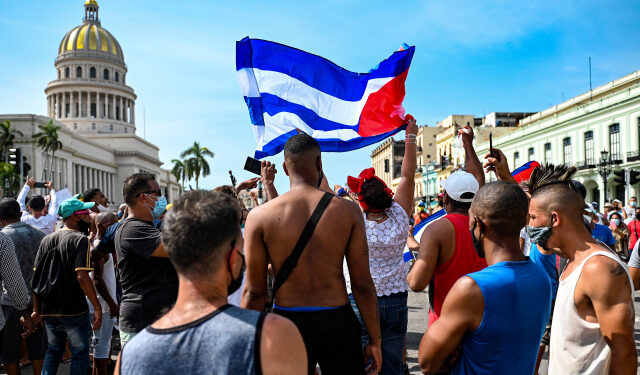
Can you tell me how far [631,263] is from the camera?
156 inches

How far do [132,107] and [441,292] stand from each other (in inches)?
4269

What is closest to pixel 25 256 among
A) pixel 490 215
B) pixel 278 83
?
pixel 278 83

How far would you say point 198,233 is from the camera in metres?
1.57

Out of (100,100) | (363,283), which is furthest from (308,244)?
(100,100)

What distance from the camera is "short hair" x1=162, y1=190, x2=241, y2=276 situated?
1.57 m

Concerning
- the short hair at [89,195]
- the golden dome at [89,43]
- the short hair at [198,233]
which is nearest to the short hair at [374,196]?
the short hair at [198,233]

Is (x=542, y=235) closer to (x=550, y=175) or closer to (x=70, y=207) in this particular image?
(x=550, y=175)

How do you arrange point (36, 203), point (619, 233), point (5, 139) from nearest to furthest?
1. point (36, 203)
2. point (619, 233)
3. point (5, 139)

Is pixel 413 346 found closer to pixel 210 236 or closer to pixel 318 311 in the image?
pixel 318 311

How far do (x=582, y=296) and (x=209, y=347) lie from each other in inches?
70.8

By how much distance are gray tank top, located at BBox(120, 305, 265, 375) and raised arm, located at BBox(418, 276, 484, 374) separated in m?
0.99

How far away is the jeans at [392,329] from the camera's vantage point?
12.0 ft

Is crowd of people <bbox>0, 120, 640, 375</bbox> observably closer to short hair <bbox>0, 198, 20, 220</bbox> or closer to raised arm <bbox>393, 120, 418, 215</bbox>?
raised arm <bbox>393, 120, 418, 215</bbox>

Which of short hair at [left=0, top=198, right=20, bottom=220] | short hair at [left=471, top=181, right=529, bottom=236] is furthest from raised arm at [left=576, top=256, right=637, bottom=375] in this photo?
short hair at [left=0, top=198, right=20, bottom=220]
